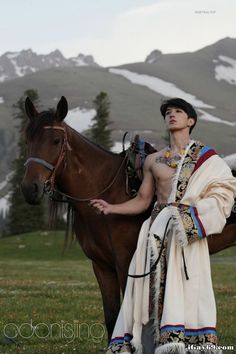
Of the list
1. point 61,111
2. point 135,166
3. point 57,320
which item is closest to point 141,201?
point 135,166

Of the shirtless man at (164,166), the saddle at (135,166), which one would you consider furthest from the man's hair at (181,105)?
the saddle at (135,166)

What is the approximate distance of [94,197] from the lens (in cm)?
743

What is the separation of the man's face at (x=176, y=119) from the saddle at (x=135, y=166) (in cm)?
67

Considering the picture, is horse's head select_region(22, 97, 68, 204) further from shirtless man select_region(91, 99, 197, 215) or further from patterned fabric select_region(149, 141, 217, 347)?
patterned fabric select_region(149, 141, 217, 347)

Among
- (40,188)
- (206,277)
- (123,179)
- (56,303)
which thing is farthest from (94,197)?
(56,303)

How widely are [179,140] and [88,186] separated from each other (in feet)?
4.21

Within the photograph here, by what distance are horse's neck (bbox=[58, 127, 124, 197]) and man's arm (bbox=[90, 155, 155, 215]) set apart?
43cm

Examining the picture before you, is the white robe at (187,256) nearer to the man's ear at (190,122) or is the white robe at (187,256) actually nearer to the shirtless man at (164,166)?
the shirtless man at (164,166)

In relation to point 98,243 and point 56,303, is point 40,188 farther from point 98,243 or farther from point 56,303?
point 56,303

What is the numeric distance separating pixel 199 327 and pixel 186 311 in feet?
0.72

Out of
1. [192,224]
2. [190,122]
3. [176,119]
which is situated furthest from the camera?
[190,122]

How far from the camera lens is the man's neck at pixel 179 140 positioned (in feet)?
22.7

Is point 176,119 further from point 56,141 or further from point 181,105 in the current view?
point 56,141

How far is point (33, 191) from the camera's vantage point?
671 centimetres
